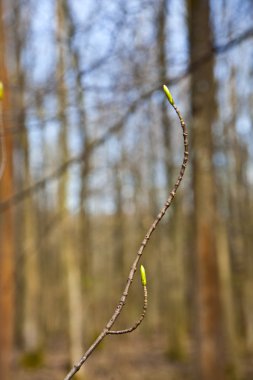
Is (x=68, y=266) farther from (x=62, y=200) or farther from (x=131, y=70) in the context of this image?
(x=131, y=70)

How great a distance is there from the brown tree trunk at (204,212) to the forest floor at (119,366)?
3.16 m

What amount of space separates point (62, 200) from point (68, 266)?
1366 mm

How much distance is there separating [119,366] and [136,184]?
6217 millimetres

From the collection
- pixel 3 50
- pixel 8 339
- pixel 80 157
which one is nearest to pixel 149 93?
pixel 80 157

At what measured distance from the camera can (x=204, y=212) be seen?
6.39 m

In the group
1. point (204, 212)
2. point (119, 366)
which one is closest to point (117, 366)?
point (119, 366)

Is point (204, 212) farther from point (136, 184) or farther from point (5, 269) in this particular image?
point (136, 184)

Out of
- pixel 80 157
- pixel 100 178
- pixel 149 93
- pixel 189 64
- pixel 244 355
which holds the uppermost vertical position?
pixel 100 178

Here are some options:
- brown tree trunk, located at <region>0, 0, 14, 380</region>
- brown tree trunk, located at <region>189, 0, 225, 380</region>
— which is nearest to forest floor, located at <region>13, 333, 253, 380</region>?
brown tree trunk, located at <region>0, 0, 14, 380</region>

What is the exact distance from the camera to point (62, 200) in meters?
11.5

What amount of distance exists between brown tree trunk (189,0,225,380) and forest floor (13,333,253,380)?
3159 mm

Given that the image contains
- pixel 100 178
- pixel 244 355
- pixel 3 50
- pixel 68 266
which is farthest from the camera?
pixel 100 178

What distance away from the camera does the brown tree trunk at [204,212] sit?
241 inches

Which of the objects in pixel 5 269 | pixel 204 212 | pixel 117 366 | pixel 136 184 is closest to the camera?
pixel 204 212
